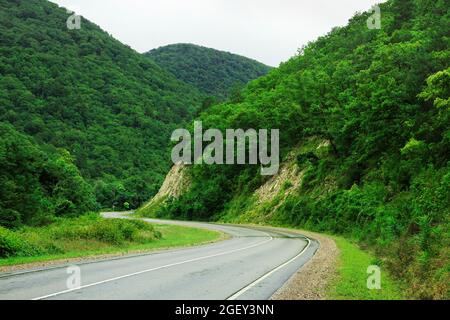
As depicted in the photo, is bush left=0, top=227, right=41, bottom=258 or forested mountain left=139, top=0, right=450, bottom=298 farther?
forested mountain left=139, top=0, right=450, bottom=298

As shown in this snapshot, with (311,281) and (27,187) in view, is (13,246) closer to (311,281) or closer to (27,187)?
(311,281)

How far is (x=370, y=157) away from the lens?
140ft

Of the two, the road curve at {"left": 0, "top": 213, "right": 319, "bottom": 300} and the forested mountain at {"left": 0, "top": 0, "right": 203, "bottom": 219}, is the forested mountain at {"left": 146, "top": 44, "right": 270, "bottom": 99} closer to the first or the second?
the forested mountain at {"left": 0, "top": 0, "right": 203, "bottom": 219}

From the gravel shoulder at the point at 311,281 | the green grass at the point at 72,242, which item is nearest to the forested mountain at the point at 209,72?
the green grass at the point at 72,242

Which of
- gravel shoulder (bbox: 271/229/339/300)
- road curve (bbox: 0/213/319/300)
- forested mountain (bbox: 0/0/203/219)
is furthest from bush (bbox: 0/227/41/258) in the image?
forested mountain (bbox: 0/0/203/219)

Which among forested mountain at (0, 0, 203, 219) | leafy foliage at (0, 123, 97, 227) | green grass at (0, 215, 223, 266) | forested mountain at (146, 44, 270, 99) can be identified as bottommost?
green grass at (0, 215, 223, 266)

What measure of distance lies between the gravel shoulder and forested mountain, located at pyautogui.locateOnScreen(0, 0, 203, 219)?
7377 centimetres

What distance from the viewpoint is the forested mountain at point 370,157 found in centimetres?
2255

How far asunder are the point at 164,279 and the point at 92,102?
347ft

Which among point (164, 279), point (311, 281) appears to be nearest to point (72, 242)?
point (164, 279)

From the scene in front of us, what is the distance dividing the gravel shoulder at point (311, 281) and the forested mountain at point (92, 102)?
73766 mm

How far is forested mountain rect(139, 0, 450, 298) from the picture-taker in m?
22.5
